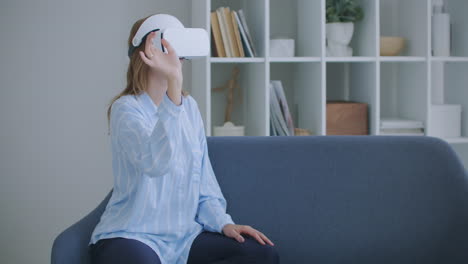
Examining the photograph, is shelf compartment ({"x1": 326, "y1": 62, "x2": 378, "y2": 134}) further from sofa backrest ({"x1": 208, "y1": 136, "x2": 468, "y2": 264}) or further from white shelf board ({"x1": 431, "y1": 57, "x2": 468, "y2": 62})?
sofa backrest ({"x1": 208, "y1": 136, "x2": 468, "y2": 264})

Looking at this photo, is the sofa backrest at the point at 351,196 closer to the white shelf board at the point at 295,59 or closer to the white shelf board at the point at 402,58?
the white shelf board at the point at 295,59

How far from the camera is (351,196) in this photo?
209 centimetres

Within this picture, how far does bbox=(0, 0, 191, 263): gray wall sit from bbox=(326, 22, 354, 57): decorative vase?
0.72 metres

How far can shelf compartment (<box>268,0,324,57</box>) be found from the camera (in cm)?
305

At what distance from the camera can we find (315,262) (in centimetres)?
206

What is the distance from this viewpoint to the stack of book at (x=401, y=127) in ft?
10.1

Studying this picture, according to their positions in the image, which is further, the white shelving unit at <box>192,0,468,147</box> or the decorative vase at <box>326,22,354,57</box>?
the decorative vase at <box>326,22,354,57</box>

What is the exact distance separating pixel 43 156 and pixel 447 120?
200 cm

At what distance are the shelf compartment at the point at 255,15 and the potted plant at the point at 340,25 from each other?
1.14 ft

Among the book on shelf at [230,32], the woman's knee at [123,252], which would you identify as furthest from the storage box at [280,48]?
the woman's knee at [123,252]

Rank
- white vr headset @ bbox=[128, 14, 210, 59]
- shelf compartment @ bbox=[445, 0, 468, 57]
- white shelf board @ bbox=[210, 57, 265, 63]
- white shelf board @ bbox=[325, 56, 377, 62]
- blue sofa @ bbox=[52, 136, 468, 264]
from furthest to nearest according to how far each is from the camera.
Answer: shelf compartment @ bbox=[445, 0, 468, 57], white shelf board @ bbox=[325, 56, 377, 62], white shelf board @ bbox=[210, 57, 265, 63], blue sofa @ bbox=[52, 136, 468, 264], white vr headset @ bbox=[128, 14, 210, 59]

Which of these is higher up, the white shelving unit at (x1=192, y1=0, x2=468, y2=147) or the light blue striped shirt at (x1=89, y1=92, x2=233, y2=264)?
the white shelving unit at (x1=192, y1=0, x2=468, y2=147)

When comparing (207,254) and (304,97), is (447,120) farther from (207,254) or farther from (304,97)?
(207,254)

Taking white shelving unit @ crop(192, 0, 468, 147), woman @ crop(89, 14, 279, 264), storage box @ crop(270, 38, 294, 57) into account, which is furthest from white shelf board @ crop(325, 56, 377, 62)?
woman @ crop(89, 14, 279, 264)
